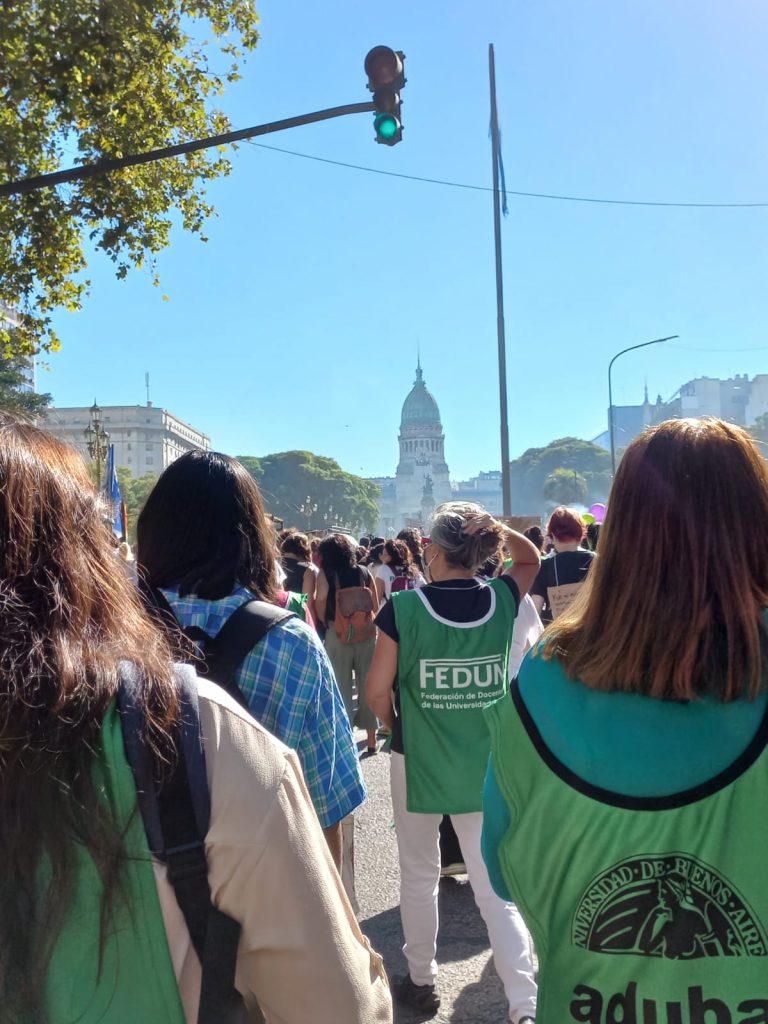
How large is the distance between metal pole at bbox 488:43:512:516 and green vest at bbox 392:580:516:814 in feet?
41.4

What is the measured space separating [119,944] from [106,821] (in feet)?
0.53

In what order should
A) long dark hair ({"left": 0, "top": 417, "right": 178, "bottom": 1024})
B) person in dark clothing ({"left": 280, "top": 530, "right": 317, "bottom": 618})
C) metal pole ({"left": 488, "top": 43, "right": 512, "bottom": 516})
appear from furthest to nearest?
metal pole ({"left": 488, "top": 43, "right": 512, "bottom": 516}) < person in dark clothing ({"left": 280, "top": 530, "right": 317, "bottom": 618}) < long dark hair ({"left": 0, "top": 417, "right": 178, "bottom": 1024})

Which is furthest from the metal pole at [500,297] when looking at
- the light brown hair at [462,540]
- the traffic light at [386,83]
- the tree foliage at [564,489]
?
the tree foliage at [564,489]

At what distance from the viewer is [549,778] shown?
60.2 inches

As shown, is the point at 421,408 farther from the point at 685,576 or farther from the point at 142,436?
the point at 685,576

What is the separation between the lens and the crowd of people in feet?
3.62

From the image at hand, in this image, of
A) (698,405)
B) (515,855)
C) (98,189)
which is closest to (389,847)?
(515,855)

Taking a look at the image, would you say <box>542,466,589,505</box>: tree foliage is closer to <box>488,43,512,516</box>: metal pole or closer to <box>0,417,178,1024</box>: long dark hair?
<box>488,43,512,516</box>: metal pole

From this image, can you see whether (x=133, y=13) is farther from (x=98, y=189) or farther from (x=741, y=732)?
(x=741, y=732)

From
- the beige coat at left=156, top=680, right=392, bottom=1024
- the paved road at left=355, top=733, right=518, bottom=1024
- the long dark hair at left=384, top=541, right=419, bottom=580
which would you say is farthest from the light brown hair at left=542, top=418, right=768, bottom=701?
the long dark hair at left=384, top=541, right=419, bottom=580

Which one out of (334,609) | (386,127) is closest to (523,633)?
(334,609)

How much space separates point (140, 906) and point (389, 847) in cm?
455

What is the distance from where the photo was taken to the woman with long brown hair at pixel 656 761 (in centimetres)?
142

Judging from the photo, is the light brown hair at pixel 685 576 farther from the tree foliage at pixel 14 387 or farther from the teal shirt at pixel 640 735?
the tree foliage at pixel 14 387
